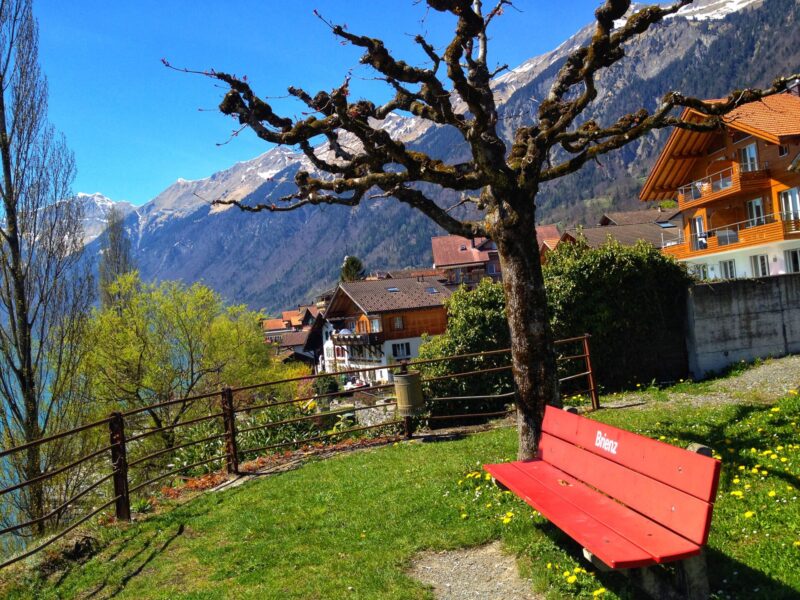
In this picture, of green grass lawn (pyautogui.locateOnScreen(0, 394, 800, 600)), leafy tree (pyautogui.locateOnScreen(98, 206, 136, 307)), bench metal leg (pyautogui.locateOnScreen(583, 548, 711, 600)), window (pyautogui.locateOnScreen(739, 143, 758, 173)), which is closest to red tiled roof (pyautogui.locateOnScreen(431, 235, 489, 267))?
leafy tree (pyautogui.locateOnScreen(98, 206, 136, 307))

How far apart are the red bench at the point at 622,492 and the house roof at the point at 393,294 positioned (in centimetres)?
4258

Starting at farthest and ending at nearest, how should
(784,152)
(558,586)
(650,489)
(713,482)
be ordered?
(784,152), (558,586), (650,489), (713,482)

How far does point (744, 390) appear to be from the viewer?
1189 cm

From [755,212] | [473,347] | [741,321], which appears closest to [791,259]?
[755,212]

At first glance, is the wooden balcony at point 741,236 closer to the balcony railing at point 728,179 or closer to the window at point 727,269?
the window at point 727,269

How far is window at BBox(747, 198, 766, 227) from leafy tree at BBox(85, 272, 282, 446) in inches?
1032

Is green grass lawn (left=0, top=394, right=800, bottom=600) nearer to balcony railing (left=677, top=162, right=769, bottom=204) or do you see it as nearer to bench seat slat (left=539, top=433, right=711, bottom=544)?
bench seat slat (left=539, top=433, right=711, bottom=544)

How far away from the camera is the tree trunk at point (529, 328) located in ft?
A: 22.9

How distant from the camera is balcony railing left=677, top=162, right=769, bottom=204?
3009cm

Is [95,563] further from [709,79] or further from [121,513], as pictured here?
[709,79]

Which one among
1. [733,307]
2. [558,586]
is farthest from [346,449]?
[733,307]

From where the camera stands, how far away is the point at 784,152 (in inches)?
1140

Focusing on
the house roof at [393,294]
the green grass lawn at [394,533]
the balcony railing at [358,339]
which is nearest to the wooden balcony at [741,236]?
the house roof at [393,294]

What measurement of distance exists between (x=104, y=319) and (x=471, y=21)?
1915 cm
